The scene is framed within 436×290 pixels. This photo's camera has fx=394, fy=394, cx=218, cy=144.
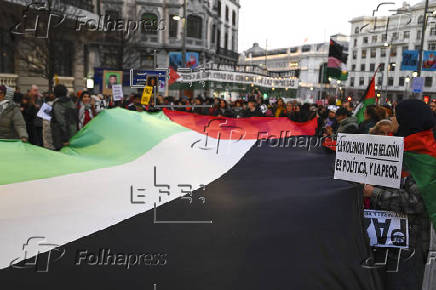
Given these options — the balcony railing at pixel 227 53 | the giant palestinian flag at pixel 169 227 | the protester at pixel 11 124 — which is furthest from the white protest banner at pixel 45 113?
the balcony railing at pixel 227 53

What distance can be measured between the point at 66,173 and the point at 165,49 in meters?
43.7

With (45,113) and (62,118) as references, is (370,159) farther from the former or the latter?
(45,113)

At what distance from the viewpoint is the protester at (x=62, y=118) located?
7398 mm

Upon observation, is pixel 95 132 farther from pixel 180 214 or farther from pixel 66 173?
pixel 180 214

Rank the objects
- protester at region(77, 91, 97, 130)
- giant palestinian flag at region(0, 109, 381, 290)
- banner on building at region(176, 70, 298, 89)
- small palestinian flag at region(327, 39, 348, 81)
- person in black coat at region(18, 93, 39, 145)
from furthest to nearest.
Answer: banner on building at region(176, 70, 298, 89)
small palestinian flag at region(327, 39, 348, 81)
person in black coat at region(18, 93, 39, 145)
protester at region(77, 91, 97, 130)
giant palestinian flag at region(0, 109, 381, 290)

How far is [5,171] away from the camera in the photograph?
271cm

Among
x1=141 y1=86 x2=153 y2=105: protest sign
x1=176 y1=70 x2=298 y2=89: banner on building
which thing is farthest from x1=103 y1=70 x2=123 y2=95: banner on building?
x1=141 y1=86 x2=153 y2=105: protest sign

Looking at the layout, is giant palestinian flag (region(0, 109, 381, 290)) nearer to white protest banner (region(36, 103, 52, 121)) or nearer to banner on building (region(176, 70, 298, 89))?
white protest banner (region(36, 103, 52, 121))

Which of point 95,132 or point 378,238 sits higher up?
point 95,132

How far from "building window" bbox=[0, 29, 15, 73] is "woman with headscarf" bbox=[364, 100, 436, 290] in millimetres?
23118

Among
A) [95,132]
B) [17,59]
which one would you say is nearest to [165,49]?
[17,59]

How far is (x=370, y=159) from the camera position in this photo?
296 cm

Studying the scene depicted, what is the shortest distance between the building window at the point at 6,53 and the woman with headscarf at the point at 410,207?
23118 millimetres

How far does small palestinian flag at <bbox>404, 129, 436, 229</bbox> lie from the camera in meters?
2.85
